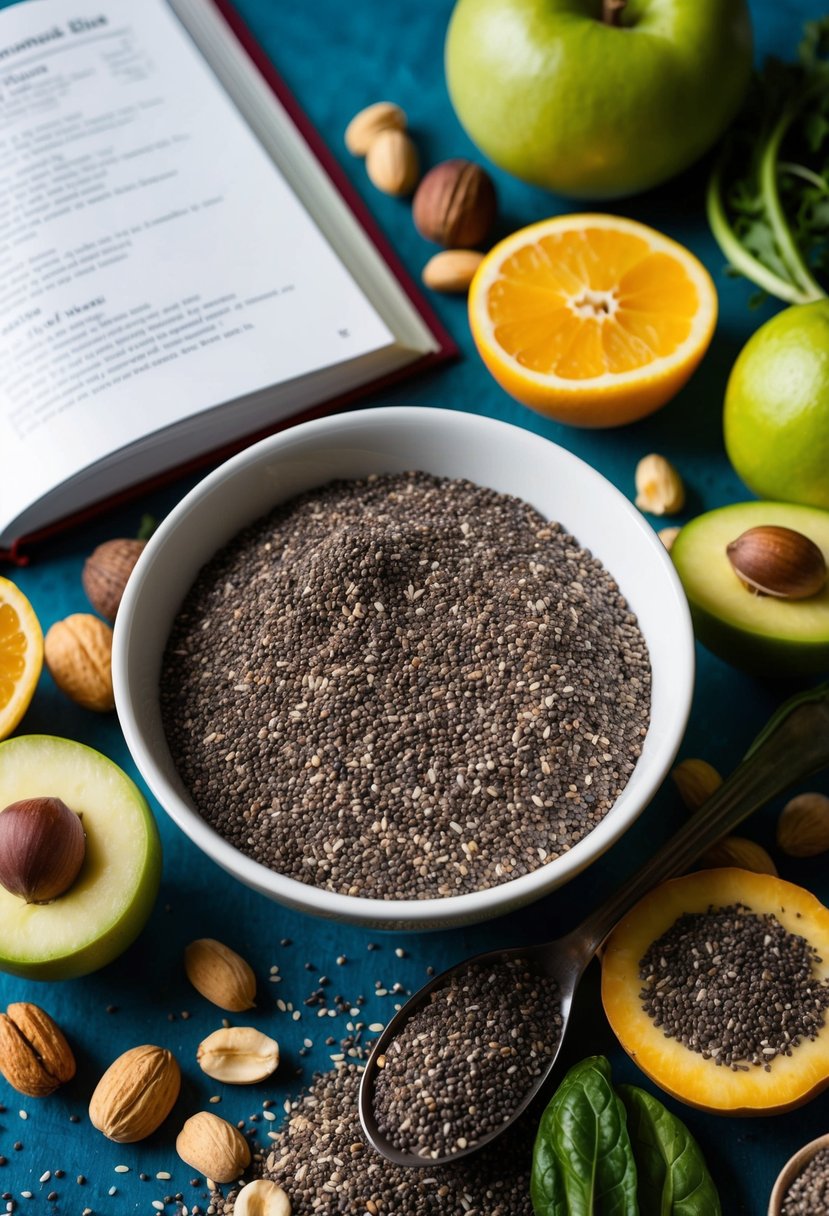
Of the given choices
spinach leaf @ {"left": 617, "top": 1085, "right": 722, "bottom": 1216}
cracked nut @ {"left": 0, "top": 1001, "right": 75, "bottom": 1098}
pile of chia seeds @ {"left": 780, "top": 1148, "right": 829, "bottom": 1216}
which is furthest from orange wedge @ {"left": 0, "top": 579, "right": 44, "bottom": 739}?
pile of chia seeds @ {"left": 780, "top": 1148, "right": 829, "bottom": 1216}

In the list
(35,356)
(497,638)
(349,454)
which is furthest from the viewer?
(35,356)

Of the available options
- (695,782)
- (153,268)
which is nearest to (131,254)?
(153,268)

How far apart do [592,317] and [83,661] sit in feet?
2.58

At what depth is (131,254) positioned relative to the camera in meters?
1.54

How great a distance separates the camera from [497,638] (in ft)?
3.99

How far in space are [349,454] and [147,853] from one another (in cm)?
50

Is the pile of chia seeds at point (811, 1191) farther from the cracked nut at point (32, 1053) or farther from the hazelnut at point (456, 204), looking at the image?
the hazelnut at point (456, 204)

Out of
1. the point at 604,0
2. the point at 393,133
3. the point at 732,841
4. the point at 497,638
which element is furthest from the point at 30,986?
the point at 604,0

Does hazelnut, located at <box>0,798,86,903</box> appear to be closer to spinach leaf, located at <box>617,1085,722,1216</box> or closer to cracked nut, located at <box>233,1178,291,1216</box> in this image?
cracked nut, located at <box>233,1178,291,1216</box>

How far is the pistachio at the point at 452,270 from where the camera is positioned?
163cm

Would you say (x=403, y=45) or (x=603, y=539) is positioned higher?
(x=403, y=45)

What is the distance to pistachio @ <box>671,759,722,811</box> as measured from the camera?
1.38 meters

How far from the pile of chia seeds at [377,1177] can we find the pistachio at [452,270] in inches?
42.4

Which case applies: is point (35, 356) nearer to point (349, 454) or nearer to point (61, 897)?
point (349, 454)
